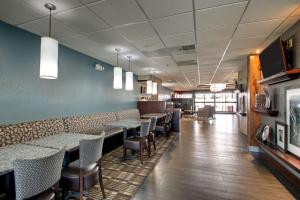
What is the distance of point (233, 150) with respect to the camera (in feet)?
14.1

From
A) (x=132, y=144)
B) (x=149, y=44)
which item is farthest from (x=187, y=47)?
(x=132, y=144)

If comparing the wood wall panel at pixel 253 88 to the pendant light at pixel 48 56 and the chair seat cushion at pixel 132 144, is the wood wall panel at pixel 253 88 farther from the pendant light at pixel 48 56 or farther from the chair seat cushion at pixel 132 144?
the pendant light at pixel 48 56

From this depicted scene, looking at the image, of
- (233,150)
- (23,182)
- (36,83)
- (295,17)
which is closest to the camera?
(23,182)

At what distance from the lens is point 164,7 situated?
2084 millimetres

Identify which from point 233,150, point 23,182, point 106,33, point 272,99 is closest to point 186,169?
point 233,150

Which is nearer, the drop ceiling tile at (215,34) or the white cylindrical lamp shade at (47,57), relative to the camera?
the white cylindrical lamp shade at (47,57)

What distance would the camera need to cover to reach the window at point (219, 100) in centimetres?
1585

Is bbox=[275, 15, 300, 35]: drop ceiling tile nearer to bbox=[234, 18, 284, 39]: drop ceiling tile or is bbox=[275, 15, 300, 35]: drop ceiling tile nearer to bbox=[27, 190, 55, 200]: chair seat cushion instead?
bbox=[234, 18, 284, 39]: drop ceiling tile

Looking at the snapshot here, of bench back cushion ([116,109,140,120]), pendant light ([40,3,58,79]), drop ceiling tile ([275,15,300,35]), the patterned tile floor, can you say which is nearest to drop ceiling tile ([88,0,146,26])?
pendant light ([40,3,58,79])

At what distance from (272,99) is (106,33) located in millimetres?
3739

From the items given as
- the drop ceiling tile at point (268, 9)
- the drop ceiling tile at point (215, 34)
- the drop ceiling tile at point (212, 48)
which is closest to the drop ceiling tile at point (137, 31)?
the drop ceiling tile at point (215, 34)

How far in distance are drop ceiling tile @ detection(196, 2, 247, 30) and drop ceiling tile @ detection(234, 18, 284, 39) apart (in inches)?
12.1

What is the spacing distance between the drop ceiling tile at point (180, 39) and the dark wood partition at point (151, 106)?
3.85 metres

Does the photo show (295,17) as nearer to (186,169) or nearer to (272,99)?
(272,99)
